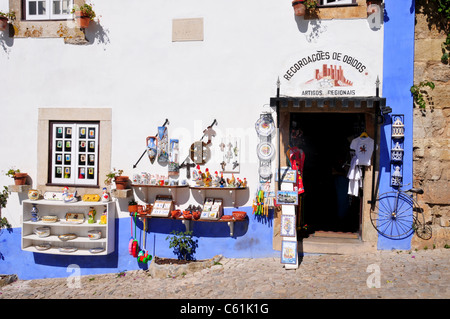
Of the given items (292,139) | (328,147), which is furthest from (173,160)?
(328,147)

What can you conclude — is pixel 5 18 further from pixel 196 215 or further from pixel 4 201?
pixel 196 215

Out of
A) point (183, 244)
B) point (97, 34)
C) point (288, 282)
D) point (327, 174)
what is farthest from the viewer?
point (327, 174)

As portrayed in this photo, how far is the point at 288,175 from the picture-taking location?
253 inches

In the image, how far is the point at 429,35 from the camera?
6.32m

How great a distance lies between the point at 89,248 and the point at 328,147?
5237 mm

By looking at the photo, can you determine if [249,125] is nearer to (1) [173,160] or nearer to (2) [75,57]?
(1) [173,160]

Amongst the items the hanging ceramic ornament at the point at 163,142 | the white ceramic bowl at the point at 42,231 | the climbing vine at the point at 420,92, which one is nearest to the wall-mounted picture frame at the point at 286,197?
the hanging ceramic ornament at the point at 163,142

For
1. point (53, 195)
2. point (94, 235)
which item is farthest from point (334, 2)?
point (53, 195)

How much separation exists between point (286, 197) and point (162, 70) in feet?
10.1

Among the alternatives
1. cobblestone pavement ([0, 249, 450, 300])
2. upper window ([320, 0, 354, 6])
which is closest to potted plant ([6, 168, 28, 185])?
cobblestone pavement ([0, 249, 450, 300])

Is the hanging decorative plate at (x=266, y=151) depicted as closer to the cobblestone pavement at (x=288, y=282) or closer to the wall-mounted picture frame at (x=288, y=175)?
the wall-mounted picture frame at (x=288, y=175)

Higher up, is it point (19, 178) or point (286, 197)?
point (19, 178)

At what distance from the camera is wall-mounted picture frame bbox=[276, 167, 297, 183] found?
640cm

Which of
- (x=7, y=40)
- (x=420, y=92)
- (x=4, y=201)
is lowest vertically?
(x=4, y=201)
